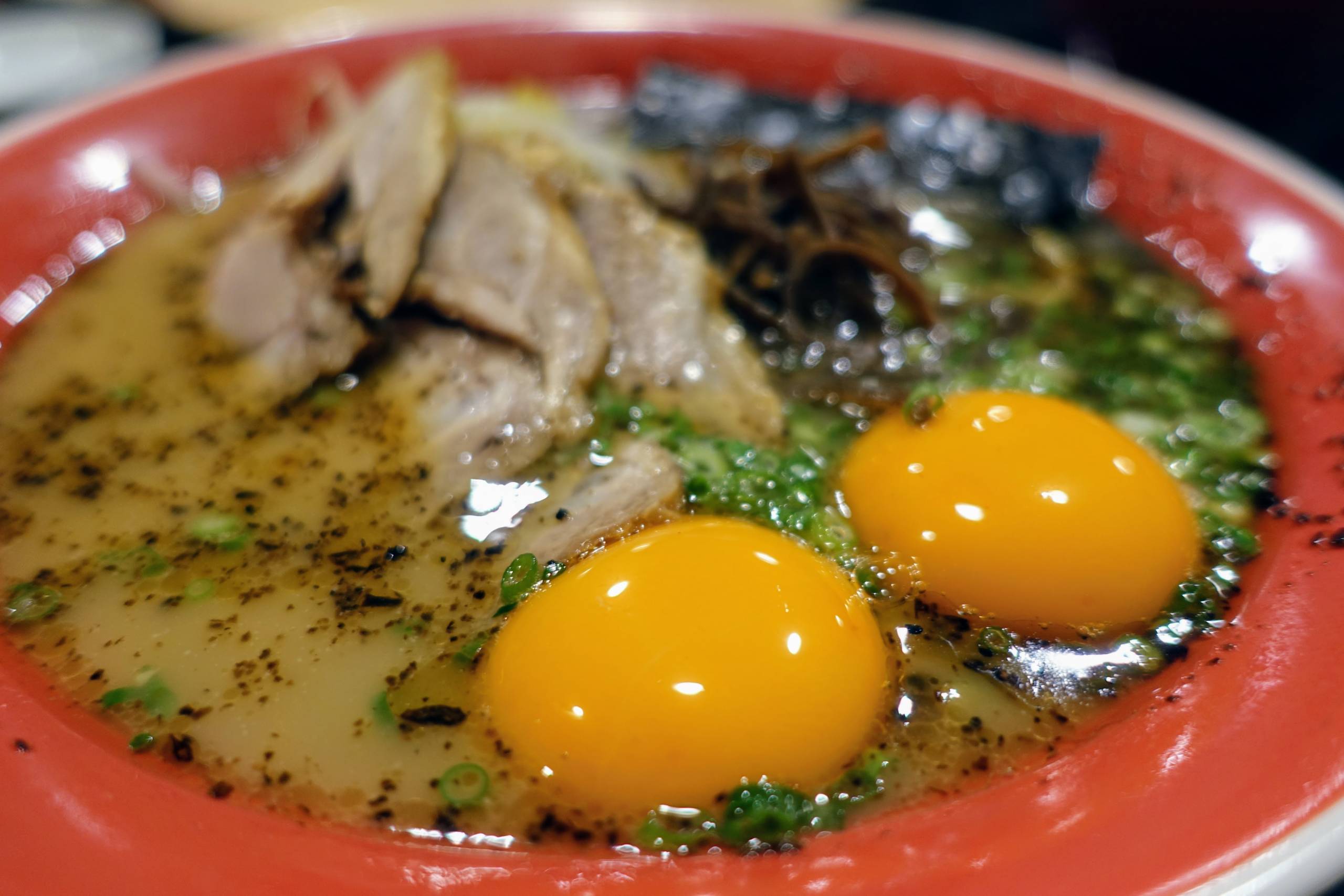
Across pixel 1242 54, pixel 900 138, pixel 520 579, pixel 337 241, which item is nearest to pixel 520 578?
pixel 520 579

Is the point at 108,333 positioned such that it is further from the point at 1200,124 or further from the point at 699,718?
the point at 1200,124

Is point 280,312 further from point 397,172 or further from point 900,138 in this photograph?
point 900,138

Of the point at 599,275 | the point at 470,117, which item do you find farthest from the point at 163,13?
the point at 599,275

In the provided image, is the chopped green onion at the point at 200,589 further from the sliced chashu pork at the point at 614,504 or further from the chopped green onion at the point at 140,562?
the sliced chashu pork at the point at 614,504

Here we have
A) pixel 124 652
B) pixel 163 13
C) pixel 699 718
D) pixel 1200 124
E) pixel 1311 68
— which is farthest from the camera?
pixel 163 13

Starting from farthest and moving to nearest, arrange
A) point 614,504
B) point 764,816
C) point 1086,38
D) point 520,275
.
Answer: point 1086,38 < point 520,275 < point 614,504 < point 764,816

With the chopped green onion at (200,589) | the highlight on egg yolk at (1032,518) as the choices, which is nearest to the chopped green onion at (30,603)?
the chopped green onion at (200,589)
